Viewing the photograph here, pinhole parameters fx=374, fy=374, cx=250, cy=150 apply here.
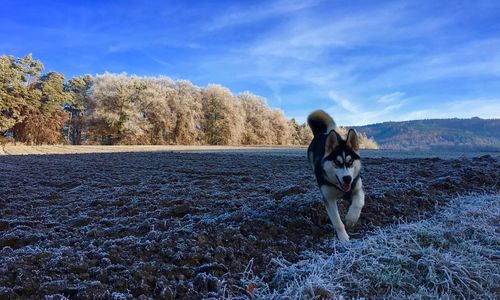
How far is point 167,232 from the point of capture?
3.86 metres

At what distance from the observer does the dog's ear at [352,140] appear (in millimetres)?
3949

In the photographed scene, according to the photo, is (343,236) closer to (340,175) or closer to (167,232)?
(340,175)

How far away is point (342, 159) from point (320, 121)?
59.9 inches

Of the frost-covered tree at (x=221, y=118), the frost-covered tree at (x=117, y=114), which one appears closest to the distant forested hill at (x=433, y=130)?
the frost-covered tree at (x=221, y=118)

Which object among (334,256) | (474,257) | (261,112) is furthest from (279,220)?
(261,112)

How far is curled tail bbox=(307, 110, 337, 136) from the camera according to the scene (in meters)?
5.13

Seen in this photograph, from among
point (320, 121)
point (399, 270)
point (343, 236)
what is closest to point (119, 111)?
point (320, 121)

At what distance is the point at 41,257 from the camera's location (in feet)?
10.4

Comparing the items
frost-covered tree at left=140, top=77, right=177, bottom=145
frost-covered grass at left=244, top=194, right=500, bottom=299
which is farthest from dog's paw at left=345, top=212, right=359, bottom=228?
frost-covered tree at left=140, top=77, right=177, bottom=145

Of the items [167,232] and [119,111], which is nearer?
[167,232]

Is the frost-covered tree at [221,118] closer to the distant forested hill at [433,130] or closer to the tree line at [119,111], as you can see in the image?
the tree line at [119,111]

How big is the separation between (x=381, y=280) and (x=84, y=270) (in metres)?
2.28

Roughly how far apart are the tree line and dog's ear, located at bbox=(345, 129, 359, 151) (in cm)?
3993

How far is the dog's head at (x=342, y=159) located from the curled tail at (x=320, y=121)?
107 centimetres
